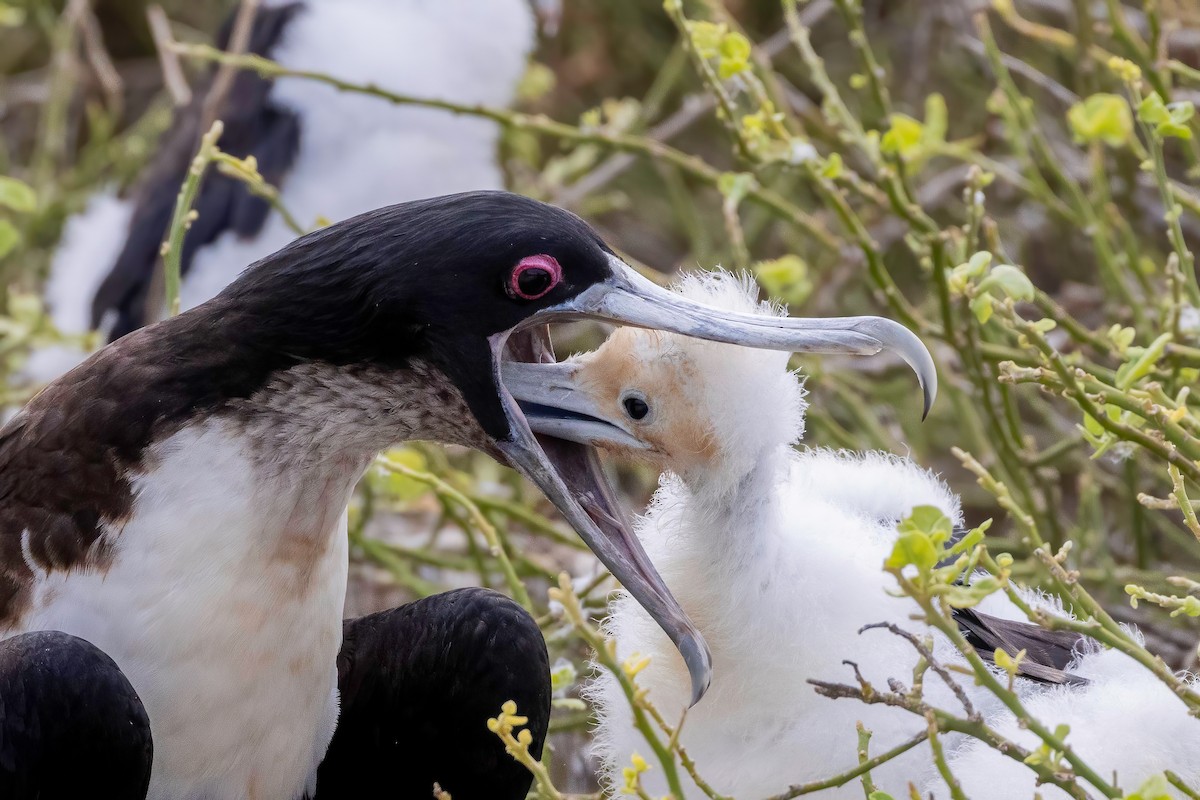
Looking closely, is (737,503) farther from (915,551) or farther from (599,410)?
(915,551)

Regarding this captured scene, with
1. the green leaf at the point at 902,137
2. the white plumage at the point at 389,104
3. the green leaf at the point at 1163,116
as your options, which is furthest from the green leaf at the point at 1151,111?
the white plumage at the point at 389,104

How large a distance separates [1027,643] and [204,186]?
1.97 meters

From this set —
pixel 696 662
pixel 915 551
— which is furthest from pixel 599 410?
pixel 915 551

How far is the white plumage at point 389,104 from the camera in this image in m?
3.08

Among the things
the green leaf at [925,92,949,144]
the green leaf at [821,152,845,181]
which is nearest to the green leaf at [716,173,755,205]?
the green leaf at [821,152,845,181]

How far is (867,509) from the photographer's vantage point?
1.70m

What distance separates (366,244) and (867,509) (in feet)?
2.07

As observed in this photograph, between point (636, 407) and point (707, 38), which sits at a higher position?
point (707, 38)

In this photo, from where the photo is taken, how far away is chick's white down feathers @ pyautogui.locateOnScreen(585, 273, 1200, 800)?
4.66 feet

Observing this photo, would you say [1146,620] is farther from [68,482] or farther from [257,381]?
[68,482]

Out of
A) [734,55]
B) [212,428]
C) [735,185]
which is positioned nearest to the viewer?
[212,428]

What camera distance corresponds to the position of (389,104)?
3.11 metres

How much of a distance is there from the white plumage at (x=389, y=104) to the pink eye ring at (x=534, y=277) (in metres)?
1.76

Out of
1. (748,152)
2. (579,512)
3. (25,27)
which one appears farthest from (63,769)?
(25,27)
